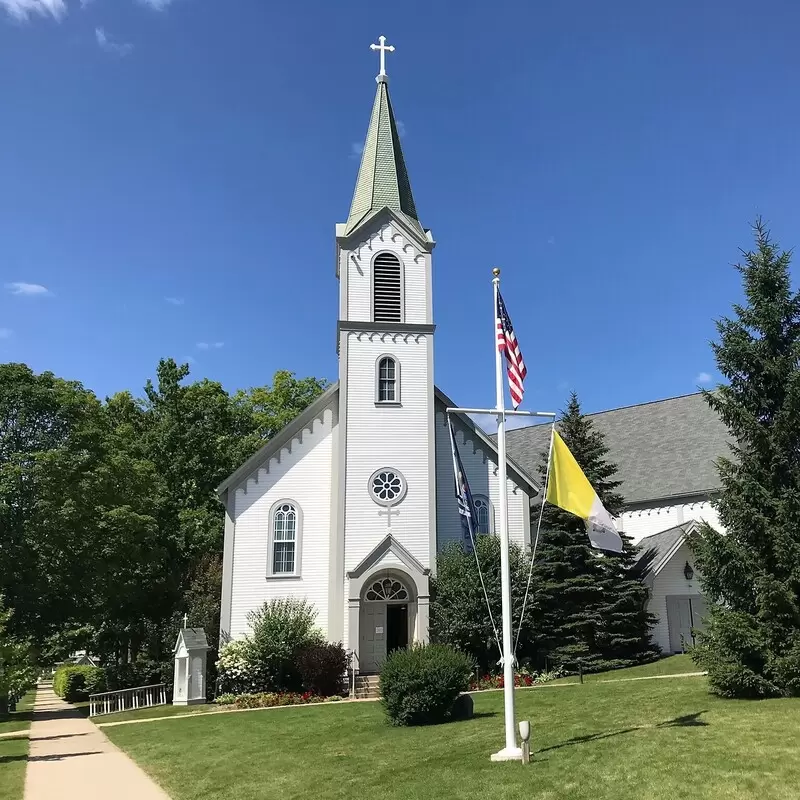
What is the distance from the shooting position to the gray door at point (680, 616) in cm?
2836

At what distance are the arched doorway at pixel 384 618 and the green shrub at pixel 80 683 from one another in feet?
51.3

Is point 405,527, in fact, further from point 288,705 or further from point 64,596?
point 64,596

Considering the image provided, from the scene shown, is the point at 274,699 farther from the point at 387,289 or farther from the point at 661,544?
the point at 661,544

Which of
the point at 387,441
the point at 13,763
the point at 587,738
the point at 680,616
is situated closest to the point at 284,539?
the point at 387,441

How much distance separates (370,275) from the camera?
28.4 metres

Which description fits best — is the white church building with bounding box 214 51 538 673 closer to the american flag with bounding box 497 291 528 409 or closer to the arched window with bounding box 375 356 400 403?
the arched window with bounding box 375 356 400 403

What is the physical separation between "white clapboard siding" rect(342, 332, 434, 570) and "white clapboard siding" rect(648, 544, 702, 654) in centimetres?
911

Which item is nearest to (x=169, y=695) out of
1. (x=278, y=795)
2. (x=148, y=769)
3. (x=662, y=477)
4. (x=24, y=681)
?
(x=24, y=681)

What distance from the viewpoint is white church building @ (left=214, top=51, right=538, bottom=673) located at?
2564 cm

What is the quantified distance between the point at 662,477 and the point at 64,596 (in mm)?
25574

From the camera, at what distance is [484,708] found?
17.2m

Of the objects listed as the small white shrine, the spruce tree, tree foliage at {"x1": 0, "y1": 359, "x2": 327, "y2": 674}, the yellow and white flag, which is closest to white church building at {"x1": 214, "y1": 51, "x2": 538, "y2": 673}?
the small white shrine

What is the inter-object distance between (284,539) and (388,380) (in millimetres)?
6765

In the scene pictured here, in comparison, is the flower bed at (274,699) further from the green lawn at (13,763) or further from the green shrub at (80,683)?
the green shrub at (80,683)
